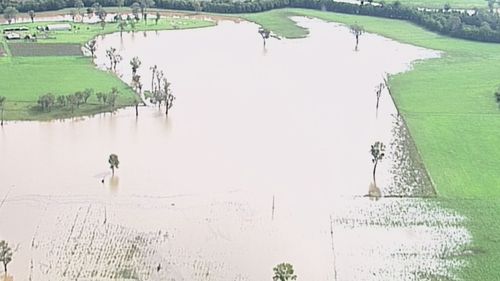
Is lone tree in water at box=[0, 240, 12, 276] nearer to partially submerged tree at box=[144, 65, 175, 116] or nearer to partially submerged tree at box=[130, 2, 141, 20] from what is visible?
partially submerged tree at box=[144, 65, 175, 116]

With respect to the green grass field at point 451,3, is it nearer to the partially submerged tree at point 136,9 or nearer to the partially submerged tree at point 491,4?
the partially submerged tree at point 491,4

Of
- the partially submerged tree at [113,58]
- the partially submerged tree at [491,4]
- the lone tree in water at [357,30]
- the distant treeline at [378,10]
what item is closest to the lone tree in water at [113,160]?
the partially submerged tree at [113,58]

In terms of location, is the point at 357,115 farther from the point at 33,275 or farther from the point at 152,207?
the point at 33,275

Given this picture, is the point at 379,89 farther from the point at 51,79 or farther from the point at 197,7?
the point at 197,7

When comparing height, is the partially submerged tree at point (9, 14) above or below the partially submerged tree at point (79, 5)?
below

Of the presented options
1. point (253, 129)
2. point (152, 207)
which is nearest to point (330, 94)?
point (253, 129)

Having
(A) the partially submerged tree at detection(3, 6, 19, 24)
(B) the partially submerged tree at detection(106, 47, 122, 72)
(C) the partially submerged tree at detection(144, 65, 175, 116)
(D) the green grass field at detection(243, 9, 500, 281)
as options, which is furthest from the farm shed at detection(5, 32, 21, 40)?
(D) the green grass field at detection(243, 9, 500, 281)
